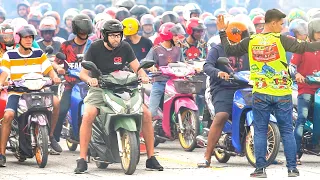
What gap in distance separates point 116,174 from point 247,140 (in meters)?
1.69

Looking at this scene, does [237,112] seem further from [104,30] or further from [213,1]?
[213,1]

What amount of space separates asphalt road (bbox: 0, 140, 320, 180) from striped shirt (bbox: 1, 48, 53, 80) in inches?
45.0

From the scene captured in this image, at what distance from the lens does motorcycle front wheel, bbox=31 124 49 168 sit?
14761mm

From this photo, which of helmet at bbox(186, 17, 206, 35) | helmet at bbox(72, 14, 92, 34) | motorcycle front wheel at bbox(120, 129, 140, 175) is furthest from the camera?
helmet at bbox(186, 17, 206, 35)

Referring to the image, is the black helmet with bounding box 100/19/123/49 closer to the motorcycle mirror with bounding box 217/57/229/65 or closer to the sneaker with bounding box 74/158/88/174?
the motorcycle mirror with bounding box 217/57/229/65

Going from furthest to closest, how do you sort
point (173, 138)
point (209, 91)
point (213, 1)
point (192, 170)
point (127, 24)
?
1. point (213, 1)
2. point (127, 24)
3. point (173, 138)
4. point (209, 91)
5. point (192, 170)

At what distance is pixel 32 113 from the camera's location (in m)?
15.2

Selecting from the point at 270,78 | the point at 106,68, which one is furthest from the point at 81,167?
the point at 270,78

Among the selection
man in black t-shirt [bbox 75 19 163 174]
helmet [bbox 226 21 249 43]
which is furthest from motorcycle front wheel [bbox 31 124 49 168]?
helmet [bbox 226 21 249 43]

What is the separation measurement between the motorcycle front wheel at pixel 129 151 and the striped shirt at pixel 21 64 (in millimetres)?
1872

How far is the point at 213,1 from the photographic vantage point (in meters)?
41.2

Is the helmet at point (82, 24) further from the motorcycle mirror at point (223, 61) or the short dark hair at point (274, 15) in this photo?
the short dark hair at point (274, 15)

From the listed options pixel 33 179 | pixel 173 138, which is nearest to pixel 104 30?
pixel 33 179

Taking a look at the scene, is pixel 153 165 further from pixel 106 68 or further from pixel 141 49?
pixel 141 49
